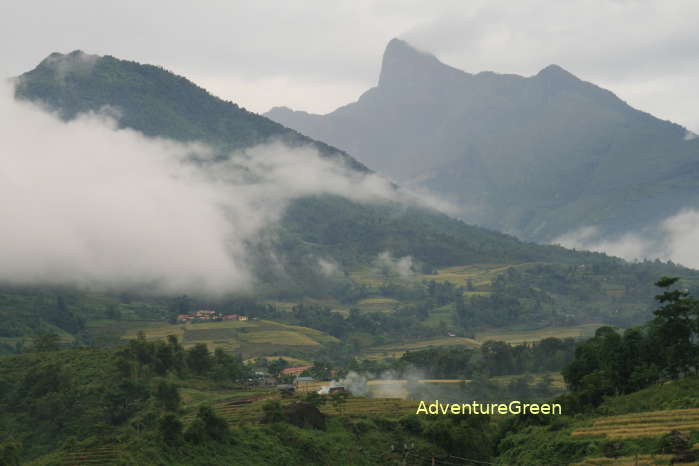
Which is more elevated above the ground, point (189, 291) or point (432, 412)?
point (189, 291)

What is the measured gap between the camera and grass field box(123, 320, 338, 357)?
431ft

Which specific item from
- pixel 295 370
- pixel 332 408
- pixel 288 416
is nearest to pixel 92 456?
pixel 288 416

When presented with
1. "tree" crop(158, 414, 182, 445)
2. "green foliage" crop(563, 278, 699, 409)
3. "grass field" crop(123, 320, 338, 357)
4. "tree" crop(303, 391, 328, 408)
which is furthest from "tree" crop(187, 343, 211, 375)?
"green foliage" crop(563, 278, 699, 409)

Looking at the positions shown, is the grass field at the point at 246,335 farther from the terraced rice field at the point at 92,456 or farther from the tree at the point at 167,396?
the terraced rice field at the point at 92,456

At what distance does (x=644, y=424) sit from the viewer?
44.2m

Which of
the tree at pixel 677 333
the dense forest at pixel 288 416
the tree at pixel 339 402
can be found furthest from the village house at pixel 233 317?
the tree at pixel 677 333

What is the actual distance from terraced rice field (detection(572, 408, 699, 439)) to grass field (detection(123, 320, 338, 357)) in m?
86.6

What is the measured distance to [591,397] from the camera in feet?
195

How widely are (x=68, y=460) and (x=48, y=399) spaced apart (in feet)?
76.8

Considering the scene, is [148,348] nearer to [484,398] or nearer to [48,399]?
[48,399]

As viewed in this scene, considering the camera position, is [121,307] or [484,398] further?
[121,307]

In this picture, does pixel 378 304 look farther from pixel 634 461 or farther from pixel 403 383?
Answer: pixel 634 461

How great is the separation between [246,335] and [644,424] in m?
105

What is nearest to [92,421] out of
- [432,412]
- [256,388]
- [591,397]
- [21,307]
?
[256,388]
